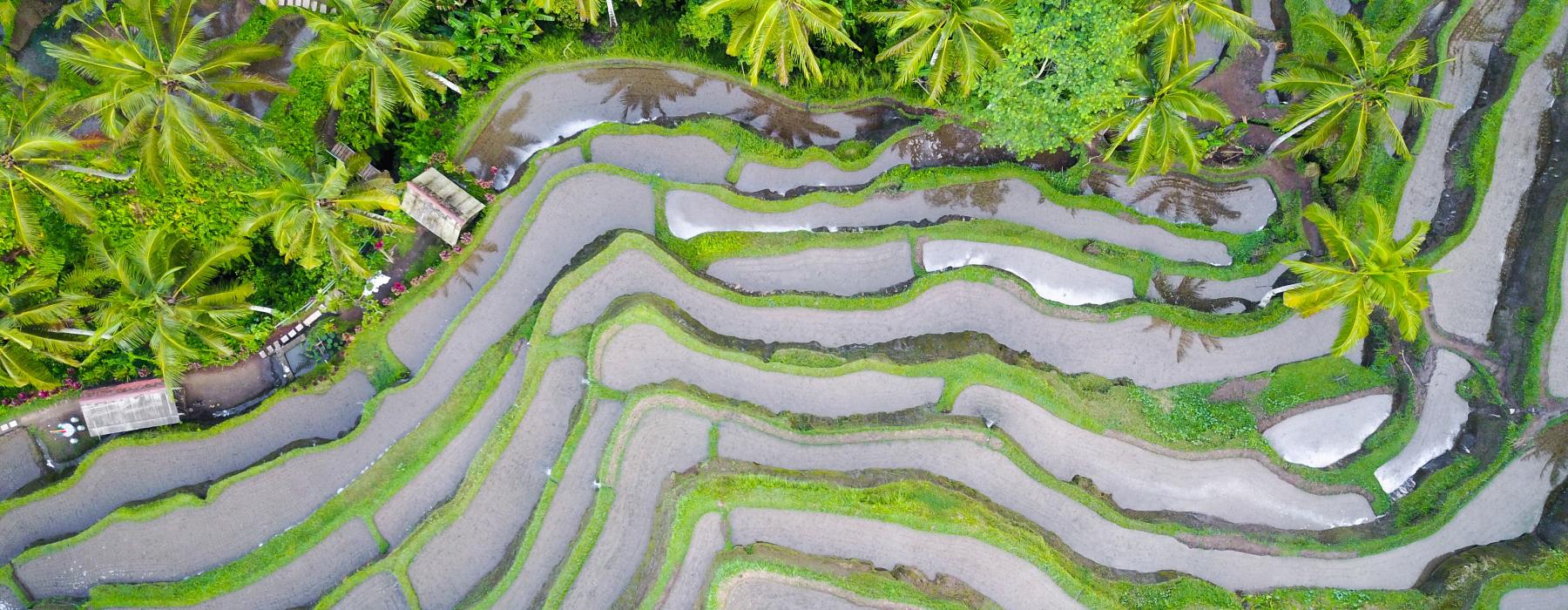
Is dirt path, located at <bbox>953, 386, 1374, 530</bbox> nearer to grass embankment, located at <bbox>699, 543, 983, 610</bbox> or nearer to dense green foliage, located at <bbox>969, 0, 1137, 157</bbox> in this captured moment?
grass embankment, located at <bbox>699, 543, 983, 610</bbox>

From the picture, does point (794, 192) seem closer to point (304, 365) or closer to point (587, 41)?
point (587, 41)

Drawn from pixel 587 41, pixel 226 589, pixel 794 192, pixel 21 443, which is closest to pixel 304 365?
pixel 226 589

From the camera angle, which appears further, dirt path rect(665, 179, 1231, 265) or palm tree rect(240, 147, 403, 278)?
dirt path rect(665, 179, 1231, 265)

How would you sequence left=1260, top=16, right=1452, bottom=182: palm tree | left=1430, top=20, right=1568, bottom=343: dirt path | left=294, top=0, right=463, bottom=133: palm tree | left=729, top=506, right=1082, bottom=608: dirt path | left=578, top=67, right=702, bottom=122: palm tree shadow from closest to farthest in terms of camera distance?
left=294, top=0, right=463, bottom=133: palm tree, left=729, top=506, right=1082, bottom=608: dirt path, left=1260, top=16, right=1452, bottom=182: palm tree, left=1430, top=20, right=1568, bottom=343: dirt path, left=578, top=67, right=702, bottom=122: palm tree shadow

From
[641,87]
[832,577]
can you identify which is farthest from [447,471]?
[641,87]

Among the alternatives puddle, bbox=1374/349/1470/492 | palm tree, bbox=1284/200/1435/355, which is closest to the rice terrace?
puddle, bbox=1374/349/1470/492

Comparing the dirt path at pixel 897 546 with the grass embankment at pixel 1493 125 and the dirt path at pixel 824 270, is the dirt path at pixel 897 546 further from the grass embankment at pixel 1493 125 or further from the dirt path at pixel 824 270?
→ the grass embankment at pixel 1493 125
